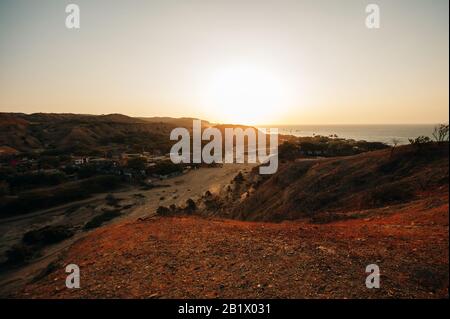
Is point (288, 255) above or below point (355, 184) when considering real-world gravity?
below

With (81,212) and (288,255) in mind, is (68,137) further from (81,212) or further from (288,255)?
(288,255)

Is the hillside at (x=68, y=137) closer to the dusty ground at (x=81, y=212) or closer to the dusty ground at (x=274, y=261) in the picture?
the dusty ground at (x=81, y=212)

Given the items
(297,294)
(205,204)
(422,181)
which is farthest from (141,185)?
(297,294)

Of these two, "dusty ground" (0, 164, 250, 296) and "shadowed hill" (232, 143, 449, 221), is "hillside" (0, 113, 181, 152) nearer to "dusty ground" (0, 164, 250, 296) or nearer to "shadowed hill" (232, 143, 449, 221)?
"dusty ground" (0, 164, 250, 296)

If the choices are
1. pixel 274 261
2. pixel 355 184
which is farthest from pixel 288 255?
pixel 355 184

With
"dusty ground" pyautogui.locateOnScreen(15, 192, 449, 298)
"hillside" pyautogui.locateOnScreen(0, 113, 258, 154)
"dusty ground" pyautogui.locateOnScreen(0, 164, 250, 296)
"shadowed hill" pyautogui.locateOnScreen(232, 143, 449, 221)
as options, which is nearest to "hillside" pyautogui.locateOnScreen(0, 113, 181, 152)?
"hillside" pyautogui.locateOnScreen(0, 113, 258, 154)

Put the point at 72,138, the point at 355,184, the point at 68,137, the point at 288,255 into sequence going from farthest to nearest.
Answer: the point at 68,137
the point at 72,138
the point at 355,184
the point at 288,255

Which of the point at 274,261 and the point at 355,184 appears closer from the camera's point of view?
the point at 274,261
